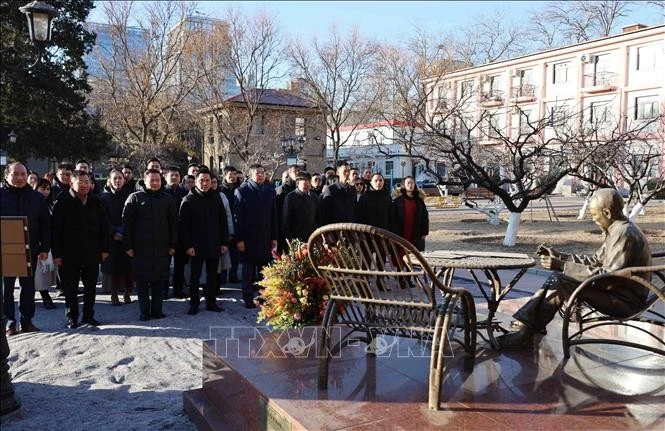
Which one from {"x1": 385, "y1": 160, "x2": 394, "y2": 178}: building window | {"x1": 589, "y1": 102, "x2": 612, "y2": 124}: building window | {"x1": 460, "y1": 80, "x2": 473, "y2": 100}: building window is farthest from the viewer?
{"x1": 385, "y1": 160, "x2": 394, "y2": 178}: building window

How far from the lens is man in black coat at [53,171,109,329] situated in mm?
5906

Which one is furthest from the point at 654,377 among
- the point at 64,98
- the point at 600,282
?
the point at 64,98

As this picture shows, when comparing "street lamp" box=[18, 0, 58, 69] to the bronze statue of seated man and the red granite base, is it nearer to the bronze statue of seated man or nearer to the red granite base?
the red granite base

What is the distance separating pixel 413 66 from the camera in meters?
27.3

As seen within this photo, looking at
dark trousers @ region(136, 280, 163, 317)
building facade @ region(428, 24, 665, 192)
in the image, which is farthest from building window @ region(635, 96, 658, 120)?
dark trousers @ region(136, 280, 163, 317)

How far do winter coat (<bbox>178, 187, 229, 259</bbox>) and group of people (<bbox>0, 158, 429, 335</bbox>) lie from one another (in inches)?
0.5

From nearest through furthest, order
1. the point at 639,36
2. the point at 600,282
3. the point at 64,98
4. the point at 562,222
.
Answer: the point at 600,282 → the point at 562,222 → the point at 64,98 → the point at 639,36

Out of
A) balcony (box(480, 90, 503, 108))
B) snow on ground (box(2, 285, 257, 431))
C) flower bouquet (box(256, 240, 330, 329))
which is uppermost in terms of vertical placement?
balcony (box(480, 90, 503, 108))

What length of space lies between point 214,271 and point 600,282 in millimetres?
4383

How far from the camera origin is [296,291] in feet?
13.3

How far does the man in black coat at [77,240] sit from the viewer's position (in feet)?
19.4

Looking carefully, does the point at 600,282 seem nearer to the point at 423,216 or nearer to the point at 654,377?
the point at 654,377

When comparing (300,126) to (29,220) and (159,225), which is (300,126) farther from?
(29,220)

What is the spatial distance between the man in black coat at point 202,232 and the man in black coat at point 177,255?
56 cm
